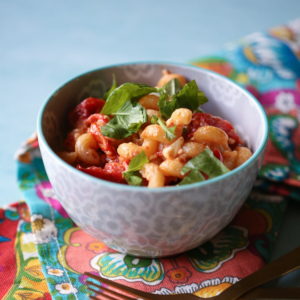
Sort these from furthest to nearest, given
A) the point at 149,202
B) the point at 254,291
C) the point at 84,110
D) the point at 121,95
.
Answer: the point at 84,110 < the point at 121,95 < the point at 254,291 < the point at 149,202

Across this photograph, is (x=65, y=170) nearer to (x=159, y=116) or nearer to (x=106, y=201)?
(x=106, y=201)

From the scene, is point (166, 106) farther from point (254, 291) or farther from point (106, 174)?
point (254, 291)

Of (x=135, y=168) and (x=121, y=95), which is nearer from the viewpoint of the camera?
(x=135, y=168)

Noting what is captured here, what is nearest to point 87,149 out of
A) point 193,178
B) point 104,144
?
point 104,144

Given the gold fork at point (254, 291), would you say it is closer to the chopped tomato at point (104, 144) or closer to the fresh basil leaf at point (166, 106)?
the chopped tomato at point (104, 144)

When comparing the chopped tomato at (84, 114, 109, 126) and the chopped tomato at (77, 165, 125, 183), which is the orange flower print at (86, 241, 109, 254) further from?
the chopped tomato at (84, 114, 109, 126)

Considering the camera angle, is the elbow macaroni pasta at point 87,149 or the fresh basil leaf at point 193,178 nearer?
the fresh basil leaf at point 193,178

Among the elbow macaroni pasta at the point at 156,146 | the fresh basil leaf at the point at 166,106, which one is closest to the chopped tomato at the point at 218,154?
the elbow macaroni pasta at the point at 156,146
